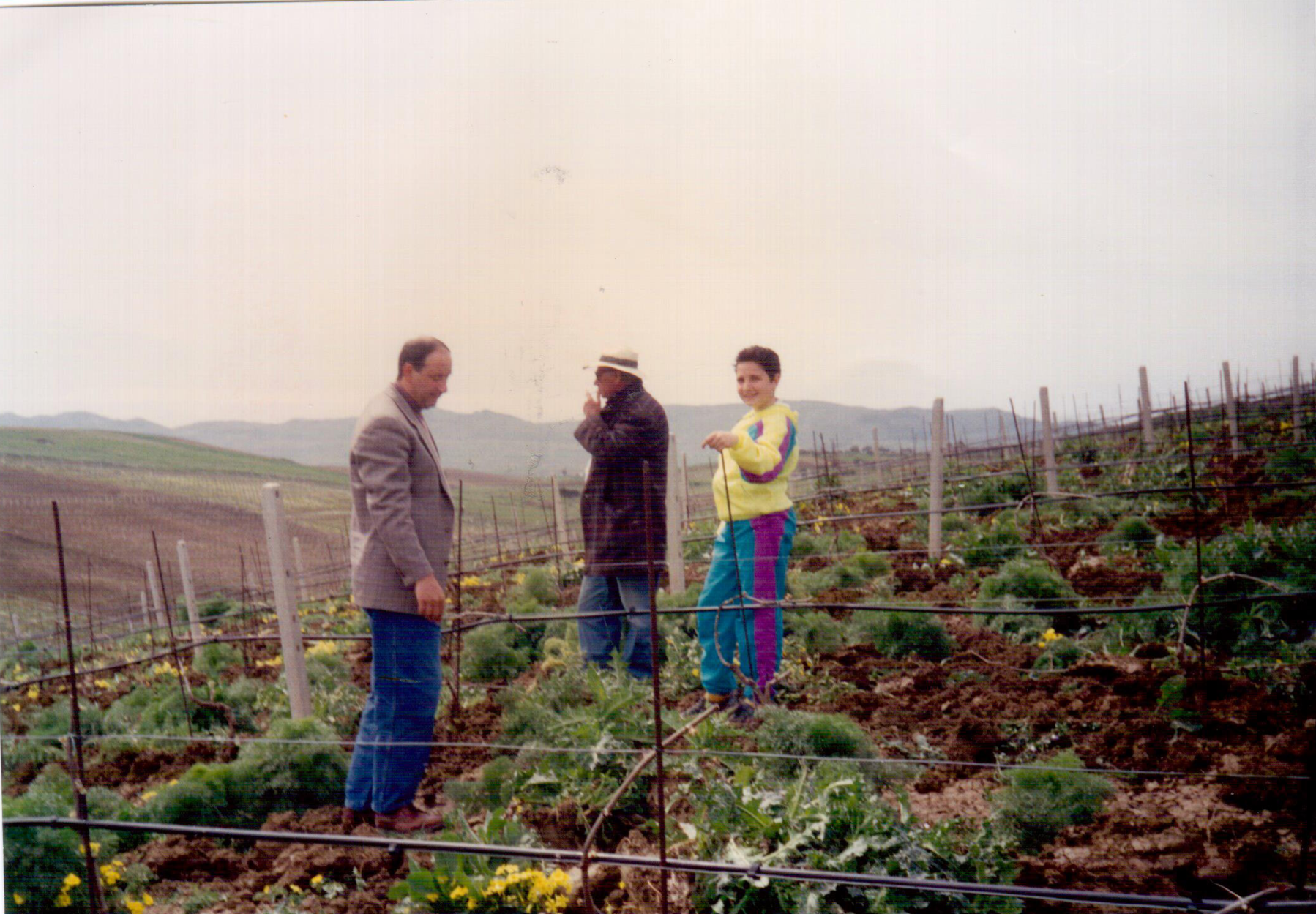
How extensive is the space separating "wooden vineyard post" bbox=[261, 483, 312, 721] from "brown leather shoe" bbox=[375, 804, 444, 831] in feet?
2.18

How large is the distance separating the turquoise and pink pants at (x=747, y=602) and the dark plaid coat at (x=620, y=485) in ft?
0.77

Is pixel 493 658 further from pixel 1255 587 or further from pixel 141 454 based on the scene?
pixel 1255 587

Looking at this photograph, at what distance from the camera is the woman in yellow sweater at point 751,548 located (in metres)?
2.31

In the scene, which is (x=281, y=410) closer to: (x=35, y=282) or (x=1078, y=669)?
(x=35, y=282)

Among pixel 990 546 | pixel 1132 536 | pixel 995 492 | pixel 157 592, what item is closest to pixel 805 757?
pixel 990 546

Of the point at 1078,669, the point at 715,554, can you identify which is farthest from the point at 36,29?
the point at 1078,669

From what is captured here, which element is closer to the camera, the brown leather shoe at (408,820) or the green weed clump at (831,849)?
the green weed clump at (831,849)

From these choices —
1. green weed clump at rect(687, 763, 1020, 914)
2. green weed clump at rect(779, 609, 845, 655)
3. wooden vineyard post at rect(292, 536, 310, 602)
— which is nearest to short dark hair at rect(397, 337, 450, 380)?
green weed clump at rect(687, 763, 1020, 914)

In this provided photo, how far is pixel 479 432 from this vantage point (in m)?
2.14

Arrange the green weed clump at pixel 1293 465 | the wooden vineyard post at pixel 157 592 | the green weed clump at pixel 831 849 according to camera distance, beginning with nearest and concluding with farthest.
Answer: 1. the green weed clump at pixel 831 849
2. the green weed clump at pixel 1293 465
3. the wooden vineyard post at pixel 157 592

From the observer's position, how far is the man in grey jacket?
197 cm

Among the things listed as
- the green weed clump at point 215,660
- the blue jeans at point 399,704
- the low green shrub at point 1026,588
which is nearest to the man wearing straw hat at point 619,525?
the blue jeans at point 399,704

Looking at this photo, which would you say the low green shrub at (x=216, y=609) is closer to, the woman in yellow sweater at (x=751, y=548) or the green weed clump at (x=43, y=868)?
the green weed clump at (x=43, y=868)

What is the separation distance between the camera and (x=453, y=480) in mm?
2289
